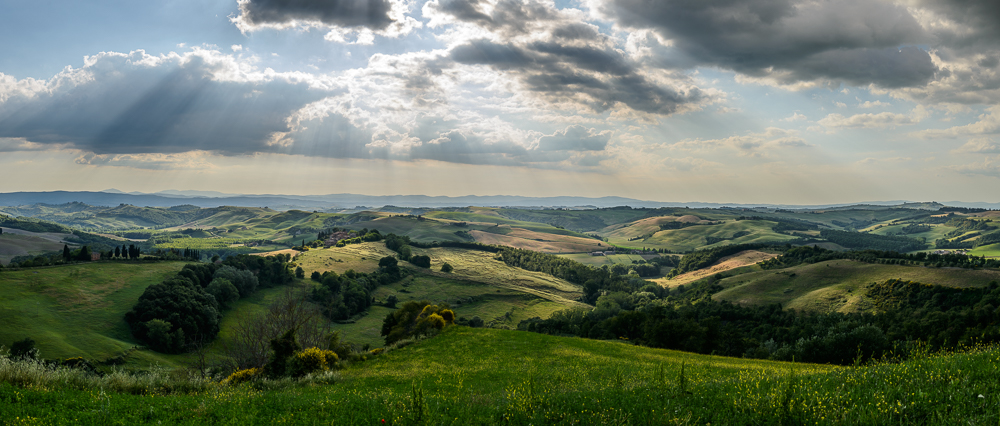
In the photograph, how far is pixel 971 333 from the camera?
4916cm

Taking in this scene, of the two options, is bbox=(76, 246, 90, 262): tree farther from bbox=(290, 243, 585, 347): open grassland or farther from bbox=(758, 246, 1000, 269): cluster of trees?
bbox=(758, 246, 1000, 269): cluster of trees

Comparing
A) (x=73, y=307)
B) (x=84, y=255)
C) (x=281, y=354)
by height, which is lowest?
(x=73, y=307)

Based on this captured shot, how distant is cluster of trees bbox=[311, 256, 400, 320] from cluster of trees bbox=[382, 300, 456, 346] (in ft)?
206

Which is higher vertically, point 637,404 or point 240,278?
point 637,404

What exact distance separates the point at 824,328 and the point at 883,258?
114 m

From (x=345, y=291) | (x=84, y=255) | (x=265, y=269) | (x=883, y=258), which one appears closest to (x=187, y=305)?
(x=345, y=291)

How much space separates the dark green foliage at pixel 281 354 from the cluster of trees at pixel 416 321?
25588mm

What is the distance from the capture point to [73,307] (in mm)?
90562

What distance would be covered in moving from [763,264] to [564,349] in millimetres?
179409

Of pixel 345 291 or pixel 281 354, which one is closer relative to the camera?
pixel 281 354

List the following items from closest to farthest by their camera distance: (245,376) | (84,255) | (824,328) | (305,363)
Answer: (245,376)
(305,363)
(824,328)
(84,255)

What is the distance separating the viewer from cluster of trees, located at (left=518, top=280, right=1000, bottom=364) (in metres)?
37.6

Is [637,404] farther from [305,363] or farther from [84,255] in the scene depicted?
[84,255]

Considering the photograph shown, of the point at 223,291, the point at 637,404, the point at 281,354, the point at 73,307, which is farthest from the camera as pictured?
the point at 223,291
